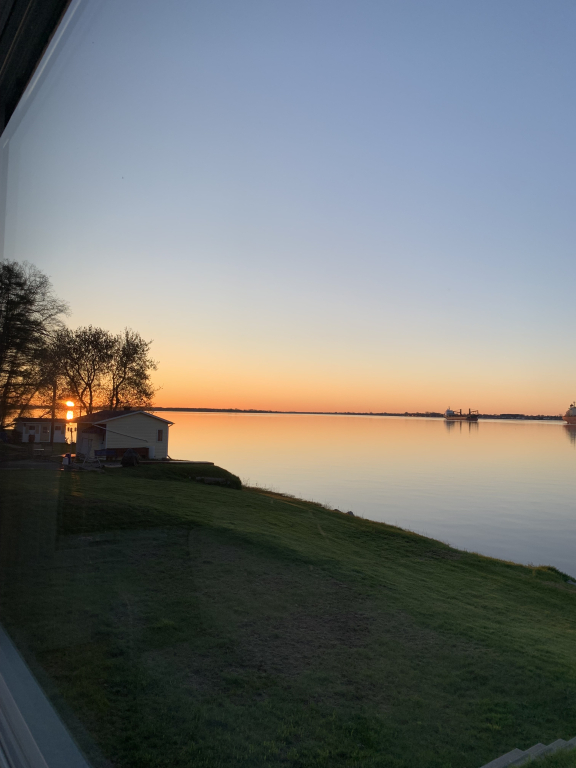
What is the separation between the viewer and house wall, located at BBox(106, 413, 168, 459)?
13195mm

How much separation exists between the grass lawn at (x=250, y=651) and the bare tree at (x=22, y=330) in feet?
1.83

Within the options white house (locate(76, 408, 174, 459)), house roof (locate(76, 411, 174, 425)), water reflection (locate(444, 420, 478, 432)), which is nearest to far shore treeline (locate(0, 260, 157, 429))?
house roof (locate(76, 411, 174, 425))

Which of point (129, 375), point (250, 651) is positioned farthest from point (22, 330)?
point (129, 375)

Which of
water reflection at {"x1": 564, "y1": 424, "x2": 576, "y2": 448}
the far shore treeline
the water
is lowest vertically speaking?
the water

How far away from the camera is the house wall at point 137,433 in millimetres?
13195

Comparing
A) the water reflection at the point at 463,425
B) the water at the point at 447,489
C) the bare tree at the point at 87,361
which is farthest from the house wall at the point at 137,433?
the water reflection at the point at 463,425

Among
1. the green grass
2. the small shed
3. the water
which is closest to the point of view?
the green grass

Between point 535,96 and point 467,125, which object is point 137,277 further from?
point 535,96

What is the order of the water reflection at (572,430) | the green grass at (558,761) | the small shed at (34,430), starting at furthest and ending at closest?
the water reflection at (572,430)
the small shed at (34,430)
the green grass at (558,761)

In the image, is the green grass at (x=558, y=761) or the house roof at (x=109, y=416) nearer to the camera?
the green grass at (x=558, y=761)

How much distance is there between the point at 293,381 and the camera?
7461mm

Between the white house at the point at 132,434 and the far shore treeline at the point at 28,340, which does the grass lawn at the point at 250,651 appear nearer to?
the far shore treeline at the point at 28,340

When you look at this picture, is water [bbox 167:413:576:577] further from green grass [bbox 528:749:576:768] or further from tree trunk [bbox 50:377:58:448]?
green grass [bbox 528:749:576:768]

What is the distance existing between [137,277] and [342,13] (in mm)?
1729
